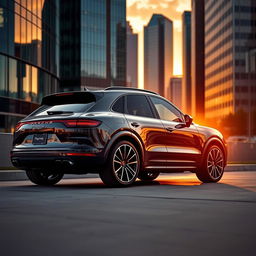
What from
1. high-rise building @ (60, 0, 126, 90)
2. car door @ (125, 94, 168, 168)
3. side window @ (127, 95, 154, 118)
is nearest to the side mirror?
car door @ (125, 94, 168, 168)

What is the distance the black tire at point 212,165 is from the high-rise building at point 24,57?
26796mm

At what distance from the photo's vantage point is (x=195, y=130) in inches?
448

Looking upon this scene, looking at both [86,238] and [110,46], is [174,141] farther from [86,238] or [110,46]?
[110,46]

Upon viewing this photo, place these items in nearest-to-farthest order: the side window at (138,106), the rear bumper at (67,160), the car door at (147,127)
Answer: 1. the rear bumper at (67,160)
2. the car door at (147,127)
3. the side window at (138,106)

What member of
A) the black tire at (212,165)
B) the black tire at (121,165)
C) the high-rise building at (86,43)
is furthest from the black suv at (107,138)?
the high-rise building at (86,43)

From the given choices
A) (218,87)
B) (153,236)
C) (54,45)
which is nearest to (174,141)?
(153,236)

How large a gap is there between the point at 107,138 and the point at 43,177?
212cm

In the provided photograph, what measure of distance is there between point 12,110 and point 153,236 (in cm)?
3512

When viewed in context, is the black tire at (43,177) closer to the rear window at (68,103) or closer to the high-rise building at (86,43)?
the rear window at (68,103)

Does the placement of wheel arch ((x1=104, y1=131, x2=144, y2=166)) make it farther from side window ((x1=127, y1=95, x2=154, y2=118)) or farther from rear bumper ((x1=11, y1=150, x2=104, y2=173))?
side window ((x1=127, y1=95, x2=154, y2=118))

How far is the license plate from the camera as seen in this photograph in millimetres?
9500

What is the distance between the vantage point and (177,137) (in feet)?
35.9

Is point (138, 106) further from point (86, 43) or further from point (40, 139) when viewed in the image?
point (86, 43)

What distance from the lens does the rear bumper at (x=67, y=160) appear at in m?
9.17
